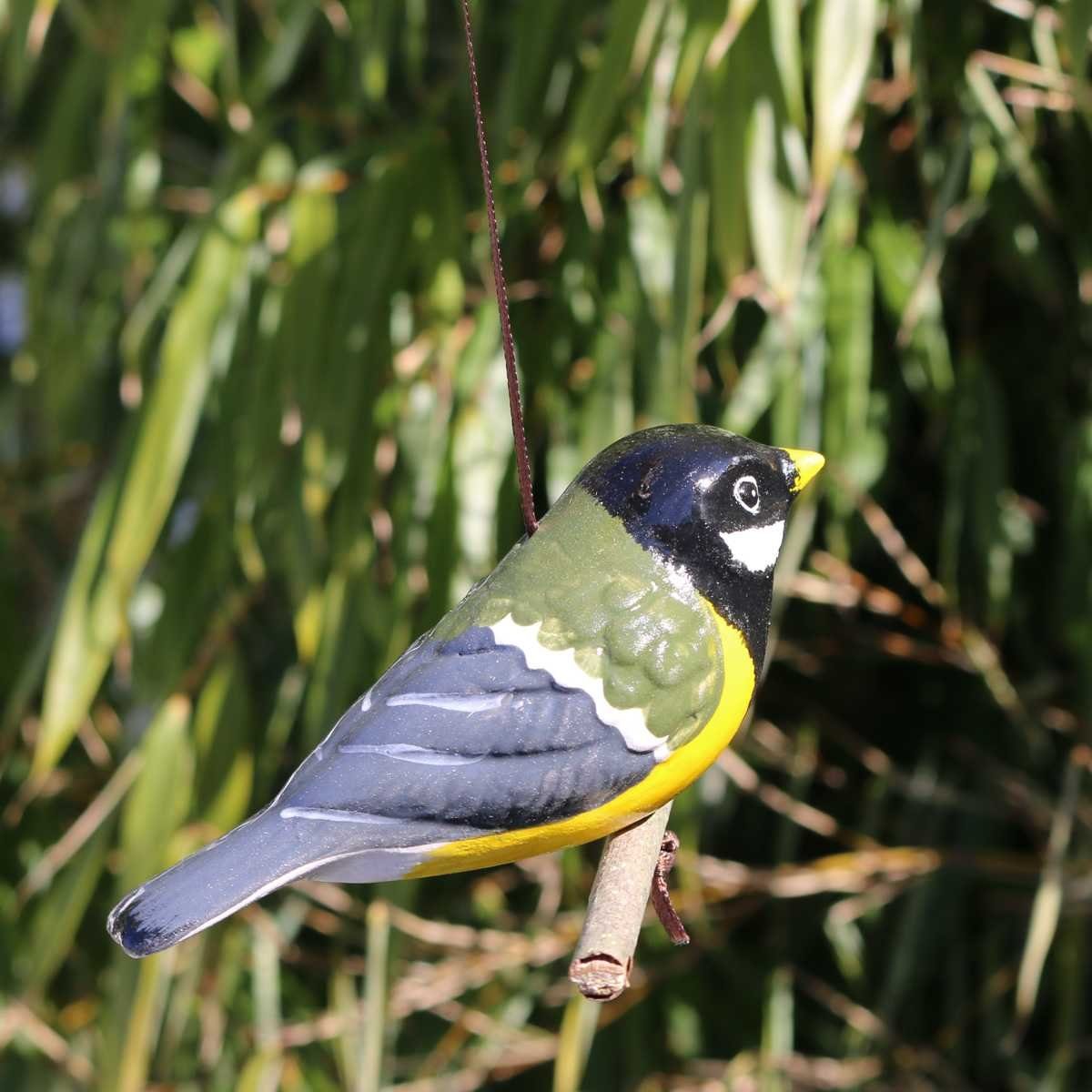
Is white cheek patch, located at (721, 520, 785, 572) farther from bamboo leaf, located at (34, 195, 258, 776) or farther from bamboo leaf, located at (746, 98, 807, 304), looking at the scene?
bamboo leaf, located at (34, 195, 258, 776)

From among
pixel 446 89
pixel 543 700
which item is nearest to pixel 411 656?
pixel 543 700

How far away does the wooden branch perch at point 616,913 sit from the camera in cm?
69

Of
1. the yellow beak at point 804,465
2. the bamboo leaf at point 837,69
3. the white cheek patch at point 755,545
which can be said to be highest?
the bamboo leaf at point 837,69

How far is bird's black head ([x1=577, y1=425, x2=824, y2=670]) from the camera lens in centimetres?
76

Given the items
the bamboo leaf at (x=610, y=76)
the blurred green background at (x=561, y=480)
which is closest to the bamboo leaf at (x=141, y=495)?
the blurred green background at (x=561, y=480)

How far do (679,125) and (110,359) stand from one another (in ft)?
2.89

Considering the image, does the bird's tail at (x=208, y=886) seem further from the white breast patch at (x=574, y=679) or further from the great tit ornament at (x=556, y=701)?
the white breast patch at (x=574, y=679)

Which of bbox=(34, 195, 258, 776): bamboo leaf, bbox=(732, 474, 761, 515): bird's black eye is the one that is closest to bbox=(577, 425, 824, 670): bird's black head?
bbox=(732, 474, 761, 515): bird's black eye

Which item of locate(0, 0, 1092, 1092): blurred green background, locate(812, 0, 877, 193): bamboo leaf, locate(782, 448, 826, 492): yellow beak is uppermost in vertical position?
locate(812, 0, 877, 193): bamboo leaf

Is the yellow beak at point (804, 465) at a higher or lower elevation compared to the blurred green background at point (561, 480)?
higher

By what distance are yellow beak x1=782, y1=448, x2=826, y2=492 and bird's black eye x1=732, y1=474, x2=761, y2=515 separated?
0.03m

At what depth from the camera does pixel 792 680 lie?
1.93 metres

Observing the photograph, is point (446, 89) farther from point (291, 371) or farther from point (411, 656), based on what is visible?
point (411, 656)

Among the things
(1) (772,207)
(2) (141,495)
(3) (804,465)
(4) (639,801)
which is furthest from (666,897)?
(2) (141,495)
